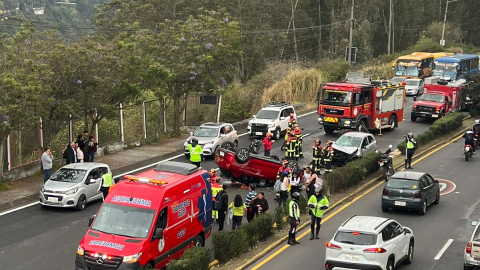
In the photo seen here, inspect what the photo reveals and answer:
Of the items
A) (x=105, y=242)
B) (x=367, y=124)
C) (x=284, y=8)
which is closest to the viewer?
(x=105, y=242)

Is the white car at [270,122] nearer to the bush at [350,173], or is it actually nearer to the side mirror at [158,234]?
the bush at [350,173]

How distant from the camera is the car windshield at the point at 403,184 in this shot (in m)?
22.5

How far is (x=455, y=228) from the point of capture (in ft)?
69.3

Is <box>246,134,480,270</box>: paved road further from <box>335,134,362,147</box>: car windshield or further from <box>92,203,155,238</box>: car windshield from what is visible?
<box>92,203,155,238</box>: car windshield

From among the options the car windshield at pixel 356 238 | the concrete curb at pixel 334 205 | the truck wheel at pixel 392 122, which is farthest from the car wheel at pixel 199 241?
the truck wheel at pixel 392 122

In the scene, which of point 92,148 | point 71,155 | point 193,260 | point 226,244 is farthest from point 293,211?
point 92,148

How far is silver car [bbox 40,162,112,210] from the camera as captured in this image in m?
22.1

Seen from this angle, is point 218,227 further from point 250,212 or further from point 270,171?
point 270,171

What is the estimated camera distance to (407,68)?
58562 mm

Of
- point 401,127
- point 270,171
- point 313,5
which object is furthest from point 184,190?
point 313,5

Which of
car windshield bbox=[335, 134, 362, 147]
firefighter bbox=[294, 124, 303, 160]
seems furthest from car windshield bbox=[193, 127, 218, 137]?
car windshield bbox=[335, 134, 362, 147]

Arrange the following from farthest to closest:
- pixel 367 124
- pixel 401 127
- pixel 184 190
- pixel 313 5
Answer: pixel 313 5 → pixel 401 127 → pixel 367 124 → pixel 184 190

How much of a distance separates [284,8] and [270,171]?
184ft

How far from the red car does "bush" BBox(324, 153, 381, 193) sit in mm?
2089
